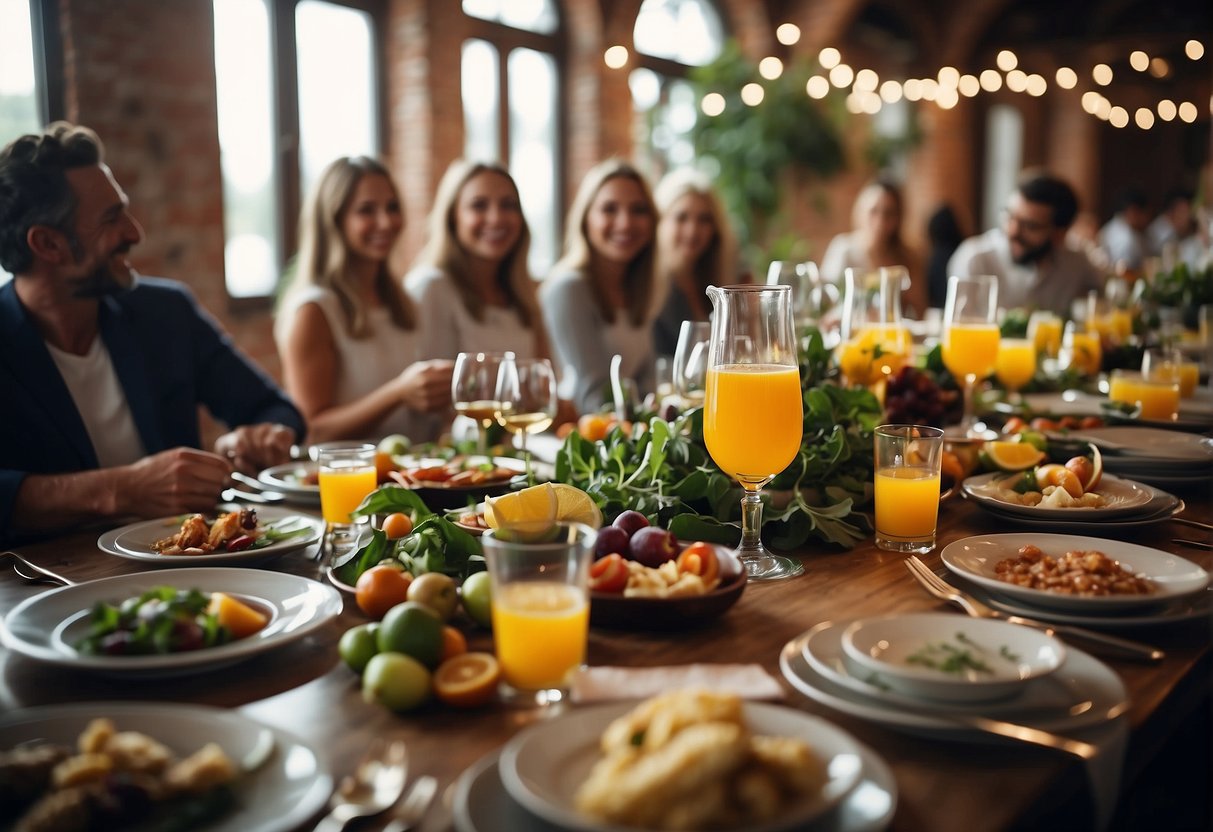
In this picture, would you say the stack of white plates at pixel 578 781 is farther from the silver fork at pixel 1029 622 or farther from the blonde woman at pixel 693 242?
the blonde woman at pixel 693 242

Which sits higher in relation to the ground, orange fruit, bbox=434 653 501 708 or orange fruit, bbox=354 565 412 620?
orange fruit, bbox=354 565 412 620

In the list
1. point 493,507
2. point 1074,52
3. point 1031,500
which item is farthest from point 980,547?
point 1074,52

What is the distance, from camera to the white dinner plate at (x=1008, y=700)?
0.92m

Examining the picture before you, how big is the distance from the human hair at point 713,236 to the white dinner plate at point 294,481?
2.44m

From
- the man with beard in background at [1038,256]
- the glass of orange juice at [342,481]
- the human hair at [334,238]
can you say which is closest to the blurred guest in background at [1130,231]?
the man with beard in background at [1038,256]

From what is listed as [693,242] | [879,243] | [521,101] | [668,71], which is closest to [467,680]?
[693,242]

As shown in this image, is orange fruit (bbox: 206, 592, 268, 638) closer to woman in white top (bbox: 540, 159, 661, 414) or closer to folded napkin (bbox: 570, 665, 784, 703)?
folded napkin (bbox: 570, 665, 784, 703)

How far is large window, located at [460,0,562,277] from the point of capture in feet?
21.1

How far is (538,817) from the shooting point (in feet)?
2.54

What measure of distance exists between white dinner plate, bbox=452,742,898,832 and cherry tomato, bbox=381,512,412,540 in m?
0.62

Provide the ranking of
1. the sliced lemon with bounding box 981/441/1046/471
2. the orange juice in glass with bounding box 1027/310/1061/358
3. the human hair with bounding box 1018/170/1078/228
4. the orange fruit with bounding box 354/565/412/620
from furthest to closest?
the human hair with bounding box 1018/170/1078/228
the orange juice in glass with bounding box 1027/310/1061/358
the sliced lemon with bounding box 981/441/1046/471
the orange fruit with bounding box 354/565/412/620

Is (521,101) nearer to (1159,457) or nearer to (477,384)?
(477,384)

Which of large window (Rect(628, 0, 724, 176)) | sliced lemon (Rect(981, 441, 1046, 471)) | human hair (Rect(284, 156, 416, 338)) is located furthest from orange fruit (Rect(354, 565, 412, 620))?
large window (Rect(628, 0, 724, 176))

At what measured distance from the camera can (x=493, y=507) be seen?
131 cm
